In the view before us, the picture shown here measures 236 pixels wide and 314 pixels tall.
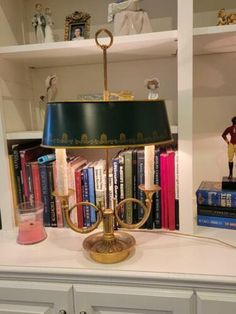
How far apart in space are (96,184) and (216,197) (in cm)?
44

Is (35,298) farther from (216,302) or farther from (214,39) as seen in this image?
(214,39)

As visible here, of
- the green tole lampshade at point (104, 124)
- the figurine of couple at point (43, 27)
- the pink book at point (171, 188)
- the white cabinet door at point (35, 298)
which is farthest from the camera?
the figurine of couple at point (43, 27)

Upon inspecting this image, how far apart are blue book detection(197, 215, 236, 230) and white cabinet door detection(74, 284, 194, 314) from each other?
0.34 meters

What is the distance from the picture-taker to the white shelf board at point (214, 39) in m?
0.83

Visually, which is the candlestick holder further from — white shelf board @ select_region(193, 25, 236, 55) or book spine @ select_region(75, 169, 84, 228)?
white shelf board @ select_region(193, 25, 236, 55)

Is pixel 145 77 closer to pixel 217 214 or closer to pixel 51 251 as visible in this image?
pixel 217 214

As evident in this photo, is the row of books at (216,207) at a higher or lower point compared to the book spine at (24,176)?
lower

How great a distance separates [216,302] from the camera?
713mm

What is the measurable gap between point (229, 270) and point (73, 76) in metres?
0.97

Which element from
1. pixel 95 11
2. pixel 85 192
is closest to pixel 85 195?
pixel 85 192

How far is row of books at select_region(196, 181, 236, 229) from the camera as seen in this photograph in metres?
0.99

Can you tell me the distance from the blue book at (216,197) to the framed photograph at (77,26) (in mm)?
755

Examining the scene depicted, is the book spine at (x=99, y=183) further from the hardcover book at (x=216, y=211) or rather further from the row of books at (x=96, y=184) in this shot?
the hardcover book at (x=216, y=211)

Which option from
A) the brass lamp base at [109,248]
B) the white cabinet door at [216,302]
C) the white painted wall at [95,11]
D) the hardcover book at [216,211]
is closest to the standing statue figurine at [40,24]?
the white painted wall at [95,11]
